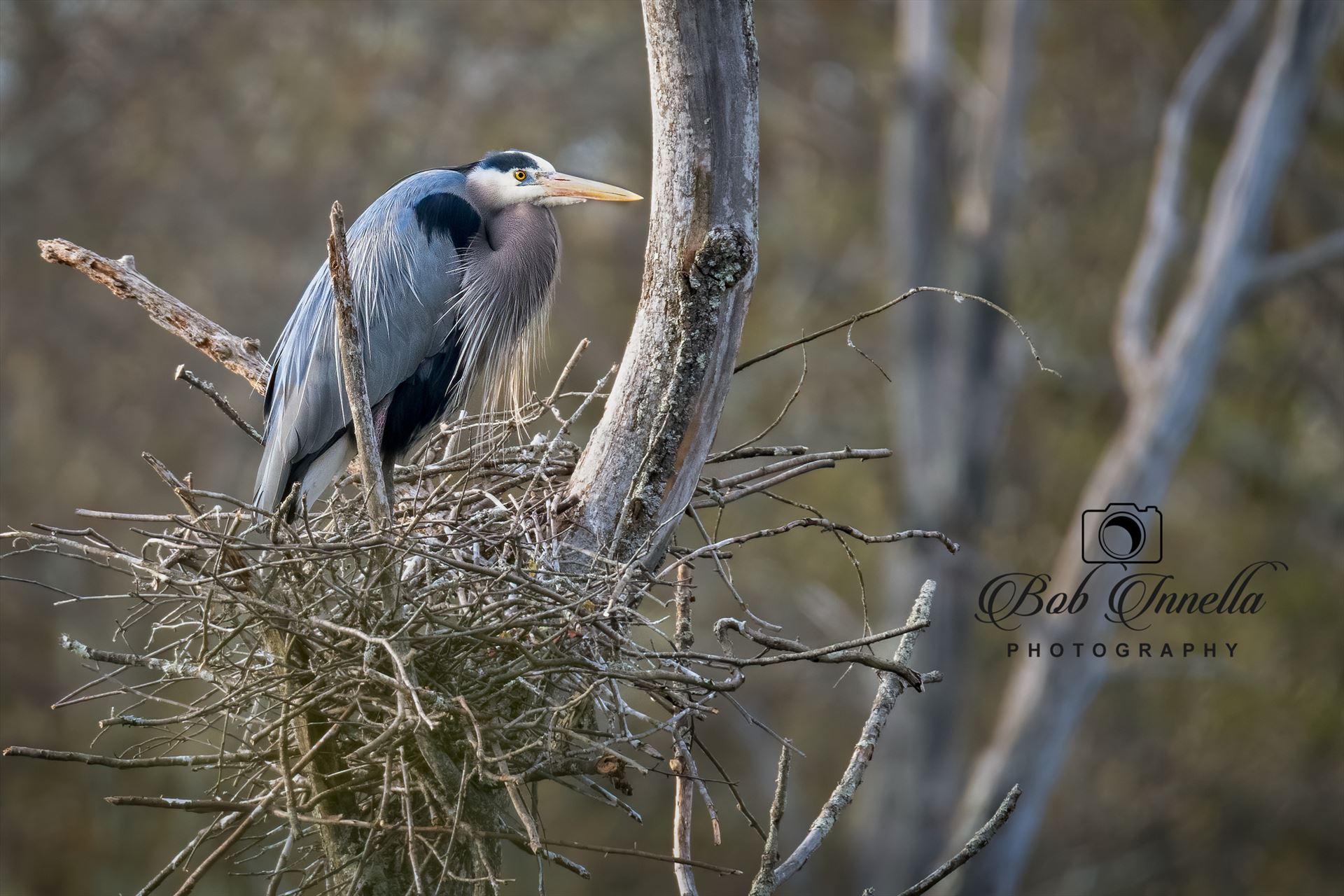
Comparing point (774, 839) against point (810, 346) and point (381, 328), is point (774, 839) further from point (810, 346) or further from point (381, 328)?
point (810, 346)

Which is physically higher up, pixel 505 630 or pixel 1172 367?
pixel 1172 367

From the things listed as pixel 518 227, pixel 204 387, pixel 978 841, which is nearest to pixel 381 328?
pixel 518 227

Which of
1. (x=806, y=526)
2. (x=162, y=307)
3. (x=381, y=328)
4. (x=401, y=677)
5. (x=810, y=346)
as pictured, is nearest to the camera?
(x=401, y=677)

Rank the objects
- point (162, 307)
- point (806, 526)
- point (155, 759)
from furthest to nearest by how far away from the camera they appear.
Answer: point (162, 307), point (806, 526), point (155, 759)

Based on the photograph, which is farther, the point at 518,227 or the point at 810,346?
the point at 810,346

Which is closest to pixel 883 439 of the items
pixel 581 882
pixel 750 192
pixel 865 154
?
pixel 865 154

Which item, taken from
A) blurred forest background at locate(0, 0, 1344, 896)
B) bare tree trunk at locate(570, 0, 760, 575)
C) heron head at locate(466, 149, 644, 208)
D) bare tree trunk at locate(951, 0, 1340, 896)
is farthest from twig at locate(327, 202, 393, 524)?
blurred forest background at locate(0, 0, 1344, 896)

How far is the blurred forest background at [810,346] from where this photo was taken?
968cm

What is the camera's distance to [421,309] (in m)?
3.81

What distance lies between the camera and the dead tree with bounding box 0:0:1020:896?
230 cm

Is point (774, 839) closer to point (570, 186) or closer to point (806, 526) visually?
point (806, 526)

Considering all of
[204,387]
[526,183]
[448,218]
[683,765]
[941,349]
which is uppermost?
[941,349]

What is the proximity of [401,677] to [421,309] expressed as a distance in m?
1.90

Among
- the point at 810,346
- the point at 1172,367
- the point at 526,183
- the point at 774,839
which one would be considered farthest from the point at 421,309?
the point at 810,346
